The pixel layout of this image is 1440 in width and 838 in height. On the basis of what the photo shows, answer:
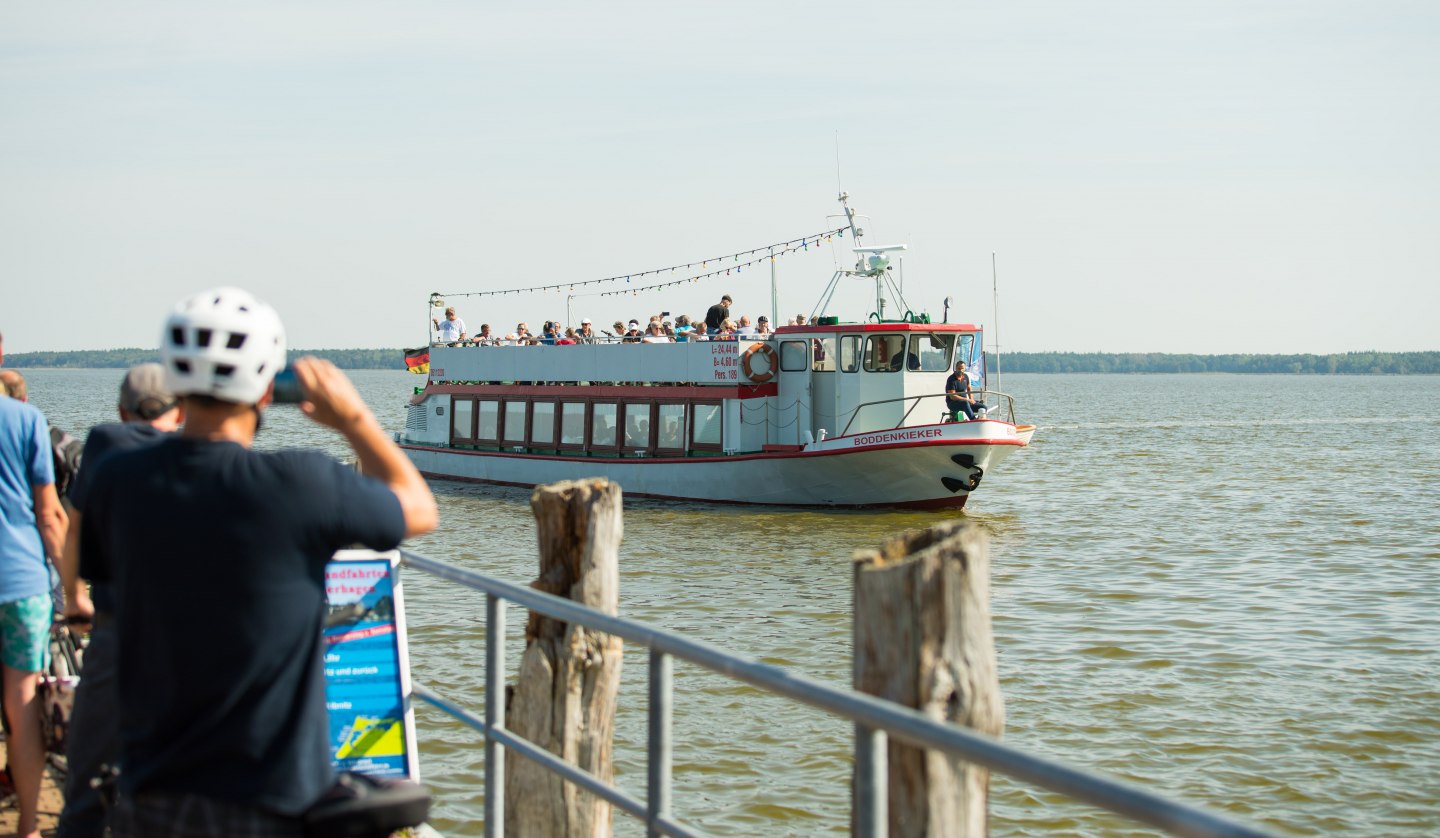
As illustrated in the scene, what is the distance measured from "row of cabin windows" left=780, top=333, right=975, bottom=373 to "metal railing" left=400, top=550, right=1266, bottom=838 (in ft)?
73.2

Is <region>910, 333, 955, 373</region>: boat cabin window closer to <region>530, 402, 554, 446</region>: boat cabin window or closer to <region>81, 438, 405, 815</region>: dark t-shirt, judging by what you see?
<region>530, 402, 554, 446</region>: boat cabin window

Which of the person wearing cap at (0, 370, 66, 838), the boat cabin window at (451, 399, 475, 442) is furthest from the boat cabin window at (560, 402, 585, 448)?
the person wearing cap at (0, 370, 66, 838)

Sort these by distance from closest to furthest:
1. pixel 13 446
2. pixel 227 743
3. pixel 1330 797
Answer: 1. pixel 227 743
2. pixel 13 446
3. pixel 1330 797

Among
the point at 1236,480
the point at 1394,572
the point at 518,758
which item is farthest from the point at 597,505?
the point at 1236,480

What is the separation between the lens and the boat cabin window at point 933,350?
1081 inches

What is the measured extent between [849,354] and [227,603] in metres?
24.8

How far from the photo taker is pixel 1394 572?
2247cm

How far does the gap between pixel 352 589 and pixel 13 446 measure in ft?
4.12

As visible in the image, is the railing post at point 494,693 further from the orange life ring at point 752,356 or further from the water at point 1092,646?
the orange life ring at point 752,356

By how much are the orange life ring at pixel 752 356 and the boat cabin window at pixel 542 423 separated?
638 cm

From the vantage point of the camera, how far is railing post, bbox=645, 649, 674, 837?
3.70 meters

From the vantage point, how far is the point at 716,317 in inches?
1157

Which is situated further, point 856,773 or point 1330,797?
point 1330,797

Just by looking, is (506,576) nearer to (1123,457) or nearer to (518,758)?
(518,758)
